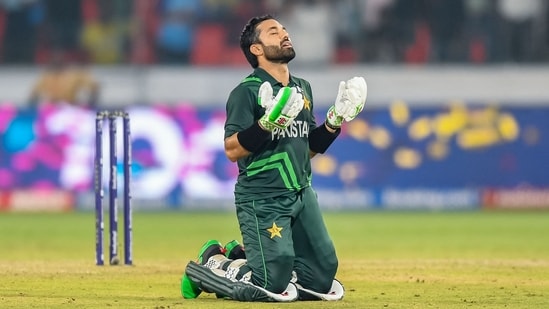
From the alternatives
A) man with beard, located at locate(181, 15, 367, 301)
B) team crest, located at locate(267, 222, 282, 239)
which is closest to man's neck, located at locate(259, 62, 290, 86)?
man with beard, located at locate(181, 15, 367, 301)

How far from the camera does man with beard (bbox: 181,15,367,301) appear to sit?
335 inches

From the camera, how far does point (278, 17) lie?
90.3 ft

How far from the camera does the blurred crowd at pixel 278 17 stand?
27.3m

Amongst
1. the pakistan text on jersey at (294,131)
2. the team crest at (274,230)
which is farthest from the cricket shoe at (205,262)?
the pakistan text on jersey at (294,131)

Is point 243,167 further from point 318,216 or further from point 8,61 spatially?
point 8,61

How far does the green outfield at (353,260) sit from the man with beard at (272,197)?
19 centimetres

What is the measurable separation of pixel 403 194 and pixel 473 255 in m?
8.70

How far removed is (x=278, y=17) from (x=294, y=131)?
1890cm

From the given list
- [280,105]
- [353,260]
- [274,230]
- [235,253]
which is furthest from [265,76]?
[353,260]

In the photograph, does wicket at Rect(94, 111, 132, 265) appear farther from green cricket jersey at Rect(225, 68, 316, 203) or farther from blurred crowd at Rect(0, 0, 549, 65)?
blurred crowd at Rect(0, 0, 549, 65)

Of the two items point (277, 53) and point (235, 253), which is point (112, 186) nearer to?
point (235, 253)

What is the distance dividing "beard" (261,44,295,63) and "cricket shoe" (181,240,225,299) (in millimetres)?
1311

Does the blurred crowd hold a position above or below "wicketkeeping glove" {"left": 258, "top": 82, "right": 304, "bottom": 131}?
above

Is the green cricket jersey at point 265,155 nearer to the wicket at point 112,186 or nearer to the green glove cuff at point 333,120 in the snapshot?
the green glove cuff at point 333,120
